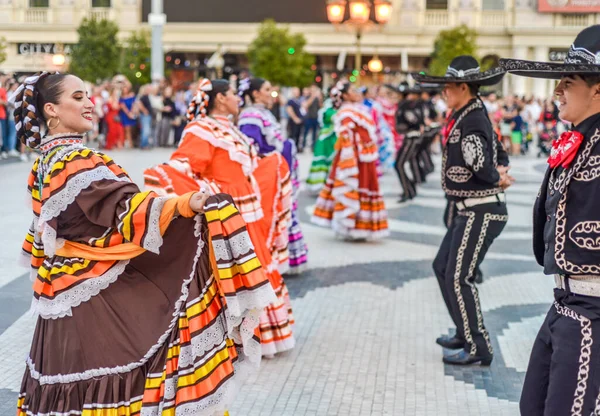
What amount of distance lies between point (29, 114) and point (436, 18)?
4525 cm

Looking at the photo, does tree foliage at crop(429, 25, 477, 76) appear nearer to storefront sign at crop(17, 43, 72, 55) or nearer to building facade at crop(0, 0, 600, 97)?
building facade at crop(0, 0, 600, 97)

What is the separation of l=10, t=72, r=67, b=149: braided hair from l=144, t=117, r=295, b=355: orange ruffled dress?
1.85 m

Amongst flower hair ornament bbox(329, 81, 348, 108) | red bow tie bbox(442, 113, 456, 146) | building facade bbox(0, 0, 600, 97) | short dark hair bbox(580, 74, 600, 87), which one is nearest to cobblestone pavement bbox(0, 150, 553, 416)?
red bow tie bbox(442, 113, 456, 146)

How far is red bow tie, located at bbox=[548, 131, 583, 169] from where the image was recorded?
3408mm

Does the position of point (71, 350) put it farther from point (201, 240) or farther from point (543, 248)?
point (543, 248)

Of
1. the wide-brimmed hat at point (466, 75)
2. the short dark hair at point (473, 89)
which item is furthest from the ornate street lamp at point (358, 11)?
the short dark hair at point (473, 89)

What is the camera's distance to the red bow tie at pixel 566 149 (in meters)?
3.41

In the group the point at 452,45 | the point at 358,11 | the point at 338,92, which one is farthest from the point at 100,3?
the point at 338,92

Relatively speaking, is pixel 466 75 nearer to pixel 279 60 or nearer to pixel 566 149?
pixel 566 149

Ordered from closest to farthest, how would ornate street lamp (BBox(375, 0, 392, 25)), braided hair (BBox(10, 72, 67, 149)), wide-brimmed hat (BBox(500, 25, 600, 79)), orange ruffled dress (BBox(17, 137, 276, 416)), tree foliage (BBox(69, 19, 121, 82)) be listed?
wide-brimmed hat (BBox(500, 25, 600, 79)) → orange ruffled dress (BBox(17, 137, 276, 416)) → braided hair (BBox(10, 72, 67, 149)) → ornate street lamp (BBox(375, 0, 392, 25)) → tree foliage (BBox(69, 19, 121, 82))

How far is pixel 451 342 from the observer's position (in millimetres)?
6328

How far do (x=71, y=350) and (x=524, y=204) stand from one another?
11.4m

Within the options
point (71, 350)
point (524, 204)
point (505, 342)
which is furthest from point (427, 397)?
point (524, 204)

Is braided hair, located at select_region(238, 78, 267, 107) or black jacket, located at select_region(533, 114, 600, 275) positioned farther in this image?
braided hair, located at select_region(238, 78, 267, 107)
